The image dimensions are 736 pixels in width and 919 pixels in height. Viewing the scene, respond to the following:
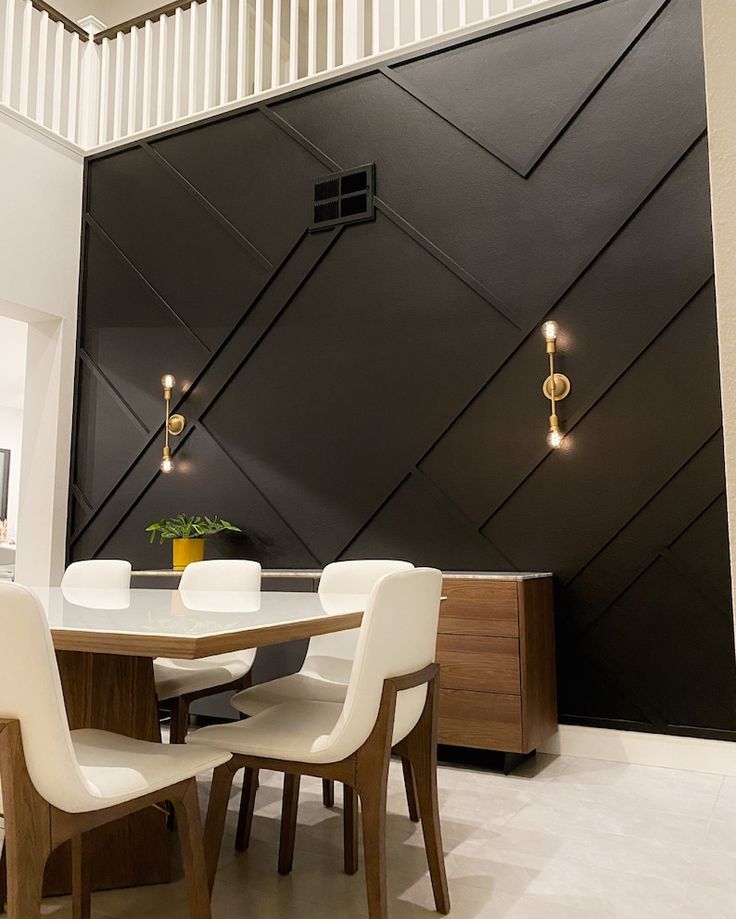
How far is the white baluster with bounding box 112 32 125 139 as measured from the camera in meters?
5.49

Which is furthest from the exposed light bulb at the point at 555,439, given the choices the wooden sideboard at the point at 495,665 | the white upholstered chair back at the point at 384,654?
the white upholstered chair back at the point at 384,654

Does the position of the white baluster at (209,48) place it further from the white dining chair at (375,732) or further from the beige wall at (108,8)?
the white dining chair at (375,732)

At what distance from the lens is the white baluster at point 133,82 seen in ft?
17.8

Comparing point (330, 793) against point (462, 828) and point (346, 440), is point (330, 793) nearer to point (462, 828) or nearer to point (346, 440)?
point (462, 828)

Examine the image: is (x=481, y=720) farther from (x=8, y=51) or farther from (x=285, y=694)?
(x=8, y=51)

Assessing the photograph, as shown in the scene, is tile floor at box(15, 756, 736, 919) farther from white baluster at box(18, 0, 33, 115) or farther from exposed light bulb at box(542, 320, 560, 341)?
white baluster at box(18, 0, 33, 115)

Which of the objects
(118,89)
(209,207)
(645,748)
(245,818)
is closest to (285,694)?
(245,818)

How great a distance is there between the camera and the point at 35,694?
1397 millimetres

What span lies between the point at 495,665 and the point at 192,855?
1.88 meters

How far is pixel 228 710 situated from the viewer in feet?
13.1

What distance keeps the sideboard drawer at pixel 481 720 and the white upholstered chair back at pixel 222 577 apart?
3.26 feet

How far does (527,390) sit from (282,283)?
1.67 m

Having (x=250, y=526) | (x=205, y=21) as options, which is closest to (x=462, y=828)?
(x=250, y=526)

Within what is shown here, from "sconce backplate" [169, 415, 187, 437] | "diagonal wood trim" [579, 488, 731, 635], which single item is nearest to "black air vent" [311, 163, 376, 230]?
"sconce backplate" [169, 415, 187, 437]
